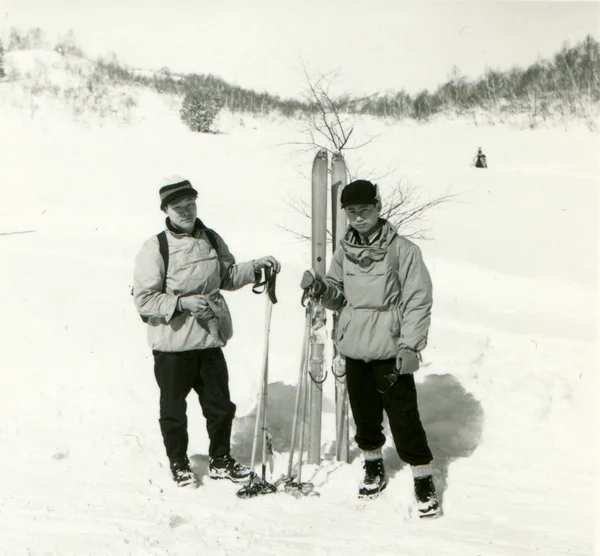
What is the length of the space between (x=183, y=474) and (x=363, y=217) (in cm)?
186

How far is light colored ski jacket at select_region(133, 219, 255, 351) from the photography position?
383cm

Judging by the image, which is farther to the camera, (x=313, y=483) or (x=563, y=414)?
(x=563, y=414)

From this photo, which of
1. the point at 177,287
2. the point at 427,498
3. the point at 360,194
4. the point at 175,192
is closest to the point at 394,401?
the point at 427,498

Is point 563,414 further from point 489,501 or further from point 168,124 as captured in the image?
point 168,124

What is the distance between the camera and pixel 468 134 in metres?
18.6

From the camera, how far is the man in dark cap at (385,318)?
3.61m

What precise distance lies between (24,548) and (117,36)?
7.50m

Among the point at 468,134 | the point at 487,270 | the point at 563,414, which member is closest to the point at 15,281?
the point at 563,414

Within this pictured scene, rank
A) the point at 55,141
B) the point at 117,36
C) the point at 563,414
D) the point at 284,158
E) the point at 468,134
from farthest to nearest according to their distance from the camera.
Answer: the point at 468,134, the point at 284,158, the point at 55,141, the point at 117,36, the point at 563,414

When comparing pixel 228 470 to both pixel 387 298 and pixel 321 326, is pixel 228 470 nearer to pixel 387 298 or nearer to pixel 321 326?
pixel 321 326

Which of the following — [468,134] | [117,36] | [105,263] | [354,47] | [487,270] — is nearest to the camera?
[117,36]

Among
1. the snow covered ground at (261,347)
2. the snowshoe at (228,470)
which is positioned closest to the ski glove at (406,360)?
the snow covered ground at (261,347)

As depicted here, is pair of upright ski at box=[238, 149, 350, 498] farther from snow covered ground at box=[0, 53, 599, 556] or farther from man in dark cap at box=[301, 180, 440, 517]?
man in dark cap at box=[301, 180, 440, 517]

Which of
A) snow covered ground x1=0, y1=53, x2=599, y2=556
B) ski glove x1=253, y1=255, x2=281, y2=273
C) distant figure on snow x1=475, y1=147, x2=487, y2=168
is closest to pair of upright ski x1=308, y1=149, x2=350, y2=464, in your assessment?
snow covered ground x1=0, y1=53, x2=599, y2=556
